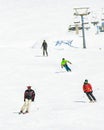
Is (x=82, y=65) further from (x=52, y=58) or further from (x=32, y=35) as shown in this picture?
(x=32, y=35)

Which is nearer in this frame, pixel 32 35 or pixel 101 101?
pixel 101 101

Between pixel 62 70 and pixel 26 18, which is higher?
pixel 26 18

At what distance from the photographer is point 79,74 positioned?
31.7 m

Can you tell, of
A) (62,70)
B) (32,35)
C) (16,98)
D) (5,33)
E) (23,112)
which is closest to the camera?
(23,112)

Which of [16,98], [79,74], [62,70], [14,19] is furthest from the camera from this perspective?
[14,19]

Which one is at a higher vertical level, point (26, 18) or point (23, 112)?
point (26, 18)

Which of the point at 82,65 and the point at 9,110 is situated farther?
the point at 82,65

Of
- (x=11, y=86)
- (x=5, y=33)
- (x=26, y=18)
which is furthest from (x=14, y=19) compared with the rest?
(x=11, y=86)

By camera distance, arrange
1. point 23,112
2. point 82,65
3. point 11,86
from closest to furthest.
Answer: point 23,112, point 11,86, point 82,65

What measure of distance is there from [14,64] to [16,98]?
14985 mm

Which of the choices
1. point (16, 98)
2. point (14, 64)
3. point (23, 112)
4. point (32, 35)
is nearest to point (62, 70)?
point (14, 64)

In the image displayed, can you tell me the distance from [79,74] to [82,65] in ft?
16.6

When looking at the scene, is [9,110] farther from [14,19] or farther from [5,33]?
[14,19]

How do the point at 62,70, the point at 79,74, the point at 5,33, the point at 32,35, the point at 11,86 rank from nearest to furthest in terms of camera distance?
the point at 11,86, the point at 79,74, the point at 62,70, the point at 32,35, the point at 5,33
